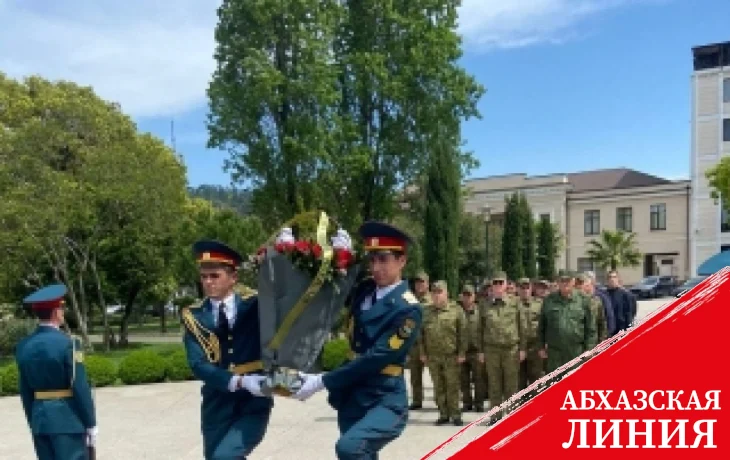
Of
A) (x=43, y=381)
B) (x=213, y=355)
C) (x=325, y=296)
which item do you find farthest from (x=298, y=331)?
(x=43, y=381)

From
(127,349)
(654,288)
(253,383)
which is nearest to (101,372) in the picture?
(127,349)

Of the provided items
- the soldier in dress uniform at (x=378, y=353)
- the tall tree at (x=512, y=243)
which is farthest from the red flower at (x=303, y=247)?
the tall tree at (x=512, y=243)

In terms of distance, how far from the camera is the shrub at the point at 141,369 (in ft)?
45.0

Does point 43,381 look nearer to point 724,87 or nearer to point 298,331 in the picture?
point 298,331

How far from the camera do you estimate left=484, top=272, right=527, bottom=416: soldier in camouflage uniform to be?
898 cm

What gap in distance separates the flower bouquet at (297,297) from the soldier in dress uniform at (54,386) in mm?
1635

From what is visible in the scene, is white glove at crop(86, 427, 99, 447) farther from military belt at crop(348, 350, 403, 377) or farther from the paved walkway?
the paved walkway

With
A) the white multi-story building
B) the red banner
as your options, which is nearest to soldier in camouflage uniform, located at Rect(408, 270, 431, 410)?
the red banner

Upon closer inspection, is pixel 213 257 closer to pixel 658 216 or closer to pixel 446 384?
pixel 446 384

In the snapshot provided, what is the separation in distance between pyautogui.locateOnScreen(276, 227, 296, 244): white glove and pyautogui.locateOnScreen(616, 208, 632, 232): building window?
52.3 meters

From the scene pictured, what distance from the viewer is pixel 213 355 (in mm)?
4594

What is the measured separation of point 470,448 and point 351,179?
22130 millimetres

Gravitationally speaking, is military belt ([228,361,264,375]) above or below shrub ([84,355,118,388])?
above

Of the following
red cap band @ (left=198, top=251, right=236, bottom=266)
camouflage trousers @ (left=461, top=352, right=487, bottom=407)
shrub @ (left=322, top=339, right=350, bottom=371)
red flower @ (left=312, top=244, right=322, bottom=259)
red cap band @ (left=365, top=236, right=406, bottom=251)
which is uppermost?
red cap band @ (left=365, top=236, right=406, bottom=251)
